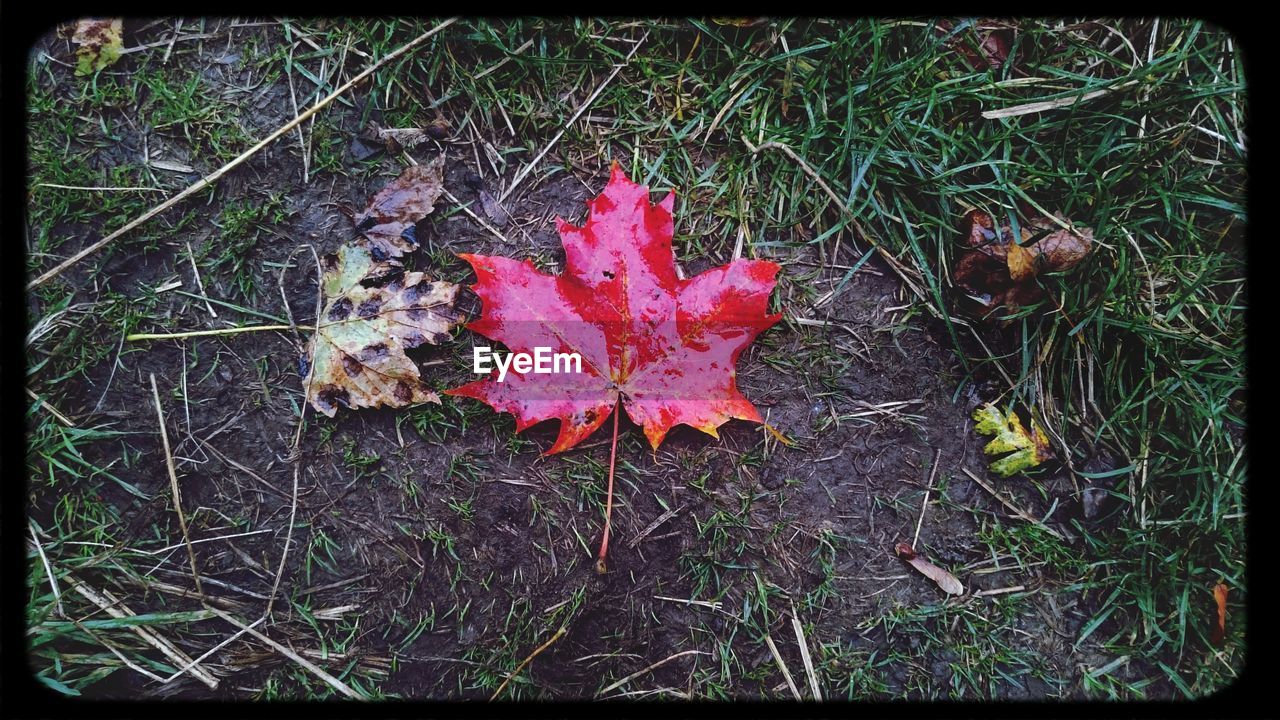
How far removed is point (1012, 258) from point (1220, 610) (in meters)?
1.22

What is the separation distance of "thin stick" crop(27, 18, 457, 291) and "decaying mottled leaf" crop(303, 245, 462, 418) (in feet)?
1.54

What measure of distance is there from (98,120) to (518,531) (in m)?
1.84

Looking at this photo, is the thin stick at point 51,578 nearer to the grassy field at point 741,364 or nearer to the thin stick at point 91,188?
the grassy field at point 741,364

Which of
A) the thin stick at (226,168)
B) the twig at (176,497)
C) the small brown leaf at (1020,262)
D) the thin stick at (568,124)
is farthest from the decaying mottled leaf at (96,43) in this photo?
the small brown leaf at (1020,262)

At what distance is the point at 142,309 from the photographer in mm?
1855

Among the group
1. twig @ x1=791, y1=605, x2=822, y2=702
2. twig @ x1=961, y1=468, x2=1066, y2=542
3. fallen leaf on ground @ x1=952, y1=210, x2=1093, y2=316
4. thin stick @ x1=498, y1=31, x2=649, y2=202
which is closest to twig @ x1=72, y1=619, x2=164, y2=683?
thin stick @ x1=498, y1=31, x2=649, y2=202

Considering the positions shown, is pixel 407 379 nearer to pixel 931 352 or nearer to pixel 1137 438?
pixel 931 352

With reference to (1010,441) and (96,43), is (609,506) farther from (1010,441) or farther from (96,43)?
(96,43)

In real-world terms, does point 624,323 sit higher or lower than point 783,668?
higher

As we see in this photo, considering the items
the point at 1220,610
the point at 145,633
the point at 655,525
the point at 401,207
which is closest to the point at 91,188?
the point at 401,207

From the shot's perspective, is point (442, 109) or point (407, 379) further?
point (442, 109)

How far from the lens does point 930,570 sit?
1853 millimetres

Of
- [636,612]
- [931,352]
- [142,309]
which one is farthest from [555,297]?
[142,309]

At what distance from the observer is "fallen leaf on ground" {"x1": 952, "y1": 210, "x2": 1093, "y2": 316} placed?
180cm
